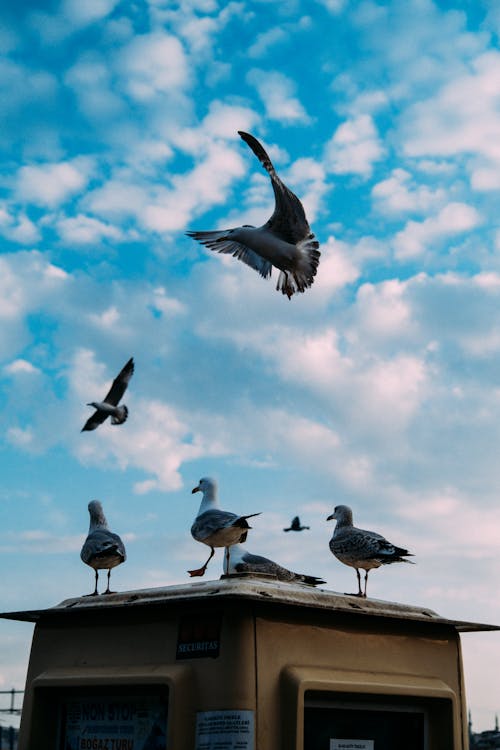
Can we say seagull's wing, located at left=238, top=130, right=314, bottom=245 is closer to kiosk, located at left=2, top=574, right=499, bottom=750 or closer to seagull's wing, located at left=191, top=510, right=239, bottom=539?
seagull's wing, located at left=191, top=510, right=239, bottom=539

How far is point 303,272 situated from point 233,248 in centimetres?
81

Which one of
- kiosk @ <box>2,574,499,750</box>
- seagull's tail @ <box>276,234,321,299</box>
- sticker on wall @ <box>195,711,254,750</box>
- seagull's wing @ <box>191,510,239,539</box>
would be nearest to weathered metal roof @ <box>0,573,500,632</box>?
kiosk @ <box>2,574,499,750</box>

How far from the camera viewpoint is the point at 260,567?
691cm

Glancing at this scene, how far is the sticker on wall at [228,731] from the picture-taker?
5441 millimetres

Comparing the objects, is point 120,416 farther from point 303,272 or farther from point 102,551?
point 102,551

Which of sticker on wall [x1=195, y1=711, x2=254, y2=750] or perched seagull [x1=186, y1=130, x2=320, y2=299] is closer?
sticker on wall [x1=195, y1=711, x2=254, y2=750]

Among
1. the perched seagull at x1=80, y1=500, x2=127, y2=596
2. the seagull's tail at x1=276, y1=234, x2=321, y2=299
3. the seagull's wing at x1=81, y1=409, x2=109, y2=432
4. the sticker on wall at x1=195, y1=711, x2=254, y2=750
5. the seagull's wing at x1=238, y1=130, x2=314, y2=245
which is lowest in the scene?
the sticker on wall at x1=195, y1=711, x2=254, y2=750

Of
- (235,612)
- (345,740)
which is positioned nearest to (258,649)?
(235,612)

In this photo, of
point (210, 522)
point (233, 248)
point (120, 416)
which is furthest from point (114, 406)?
point (210, 522)

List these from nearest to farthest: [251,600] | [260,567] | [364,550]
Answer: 1. [251,600]
2. [260,567]
3. [364,550]

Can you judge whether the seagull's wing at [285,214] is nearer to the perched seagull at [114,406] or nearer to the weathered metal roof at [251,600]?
the weathered metal roof at [251,600]

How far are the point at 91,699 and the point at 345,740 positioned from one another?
5.80ft

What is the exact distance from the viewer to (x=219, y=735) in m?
5.50

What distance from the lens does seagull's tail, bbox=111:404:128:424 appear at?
20688mm
